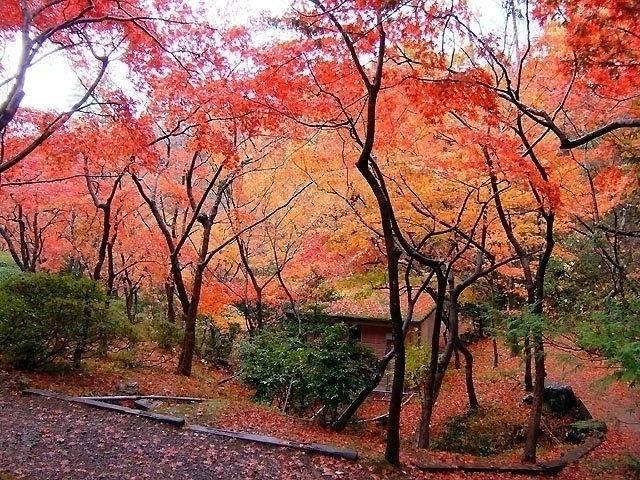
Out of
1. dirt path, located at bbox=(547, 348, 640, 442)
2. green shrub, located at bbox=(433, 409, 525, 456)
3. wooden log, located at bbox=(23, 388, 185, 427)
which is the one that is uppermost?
wooden log, located at bbox=(23, 388, 185, 427)

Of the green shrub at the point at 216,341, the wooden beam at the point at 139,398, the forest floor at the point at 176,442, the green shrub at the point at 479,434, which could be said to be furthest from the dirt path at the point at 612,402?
the green shrub at the point at 216,341

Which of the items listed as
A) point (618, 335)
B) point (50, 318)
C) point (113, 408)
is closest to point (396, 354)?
point (618, 335)

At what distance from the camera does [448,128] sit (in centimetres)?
923

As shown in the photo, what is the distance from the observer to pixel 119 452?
6.45 m

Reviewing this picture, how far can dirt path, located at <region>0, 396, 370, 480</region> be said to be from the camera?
5832 millimetres

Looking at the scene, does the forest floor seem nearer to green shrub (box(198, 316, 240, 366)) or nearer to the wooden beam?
the wooden beam

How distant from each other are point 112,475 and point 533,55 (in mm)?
9227

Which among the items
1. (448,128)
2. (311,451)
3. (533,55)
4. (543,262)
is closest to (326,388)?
(311,451)

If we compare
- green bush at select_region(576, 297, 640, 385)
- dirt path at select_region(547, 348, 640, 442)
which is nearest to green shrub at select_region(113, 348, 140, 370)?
dirt path at select_region(547, 348, 640, 442)

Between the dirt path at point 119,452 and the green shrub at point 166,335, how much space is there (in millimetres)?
5892

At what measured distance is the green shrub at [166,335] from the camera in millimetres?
13867

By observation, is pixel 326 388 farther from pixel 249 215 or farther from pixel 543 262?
pixel 249 215

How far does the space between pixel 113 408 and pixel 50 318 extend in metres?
2.08

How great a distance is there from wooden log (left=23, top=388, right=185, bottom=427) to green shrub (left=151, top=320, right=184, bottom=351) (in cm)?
544
